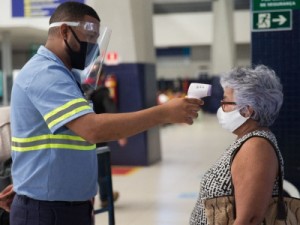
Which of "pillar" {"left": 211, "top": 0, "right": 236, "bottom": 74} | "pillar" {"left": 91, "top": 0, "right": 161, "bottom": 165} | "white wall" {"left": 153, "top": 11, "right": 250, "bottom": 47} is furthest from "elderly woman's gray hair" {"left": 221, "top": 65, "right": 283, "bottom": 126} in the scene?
"white wall" {"left": 153, "top": 11, "right": 250, "bottom": 47}

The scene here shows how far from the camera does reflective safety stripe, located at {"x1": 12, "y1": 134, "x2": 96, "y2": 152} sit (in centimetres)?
172

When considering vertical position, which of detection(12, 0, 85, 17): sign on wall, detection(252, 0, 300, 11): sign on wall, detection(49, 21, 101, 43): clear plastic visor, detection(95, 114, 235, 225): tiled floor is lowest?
detection(95, 114, 235, 225): tiled floor

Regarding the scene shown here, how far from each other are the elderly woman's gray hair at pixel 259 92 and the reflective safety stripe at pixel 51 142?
0.67 m

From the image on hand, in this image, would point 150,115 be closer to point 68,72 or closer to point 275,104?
point 68,72

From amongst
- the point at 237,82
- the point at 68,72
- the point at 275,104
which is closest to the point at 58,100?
the point at 68,72

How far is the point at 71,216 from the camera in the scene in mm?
1824

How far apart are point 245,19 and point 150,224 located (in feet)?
59.4

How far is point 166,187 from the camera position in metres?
6.37

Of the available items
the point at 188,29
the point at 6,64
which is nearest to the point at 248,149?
the point at 6,64

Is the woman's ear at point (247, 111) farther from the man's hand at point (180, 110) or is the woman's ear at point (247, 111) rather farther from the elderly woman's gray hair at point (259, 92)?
the man's hand at point (180, 110)

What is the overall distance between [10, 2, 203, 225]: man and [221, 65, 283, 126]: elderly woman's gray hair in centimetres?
34

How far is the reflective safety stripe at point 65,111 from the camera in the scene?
163 centimetres

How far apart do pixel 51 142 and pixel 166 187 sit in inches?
188

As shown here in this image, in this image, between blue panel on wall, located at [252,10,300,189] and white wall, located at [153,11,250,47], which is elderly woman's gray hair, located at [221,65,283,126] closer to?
blue panel on wall, located at [252,10,300,189]
